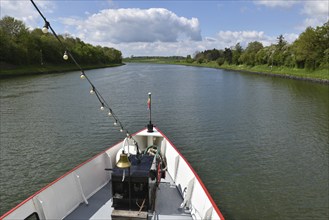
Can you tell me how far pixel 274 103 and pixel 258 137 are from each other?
877 inches

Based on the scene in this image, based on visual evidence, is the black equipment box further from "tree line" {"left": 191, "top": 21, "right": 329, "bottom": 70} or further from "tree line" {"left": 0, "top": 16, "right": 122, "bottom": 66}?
"tree line" {"left": 0, "top": 16, "right": 122, "bottom": 66}

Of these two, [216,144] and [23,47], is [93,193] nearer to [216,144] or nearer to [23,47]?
[216,144]

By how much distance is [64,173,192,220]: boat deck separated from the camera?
10742 mm

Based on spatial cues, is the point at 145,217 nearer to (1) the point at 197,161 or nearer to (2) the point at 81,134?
(1) the point at 197,161

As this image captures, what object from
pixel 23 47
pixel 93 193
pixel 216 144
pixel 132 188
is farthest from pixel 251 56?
pixel 132 188

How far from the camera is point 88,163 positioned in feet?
40.6

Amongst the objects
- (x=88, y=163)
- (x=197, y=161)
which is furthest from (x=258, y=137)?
(x=88, y=163)

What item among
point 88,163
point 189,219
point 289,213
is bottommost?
point 289,213

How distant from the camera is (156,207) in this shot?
11.4m

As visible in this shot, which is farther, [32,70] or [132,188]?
[32,70]

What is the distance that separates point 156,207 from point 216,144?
14.8 metres

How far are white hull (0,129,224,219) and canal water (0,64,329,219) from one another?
12.8ft

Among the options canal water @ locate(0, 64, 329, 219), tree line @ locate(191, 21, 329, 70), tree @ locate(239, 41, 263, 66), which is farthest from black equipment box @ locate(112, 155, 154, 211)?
tree @ locate(239, 41, 263, 66)

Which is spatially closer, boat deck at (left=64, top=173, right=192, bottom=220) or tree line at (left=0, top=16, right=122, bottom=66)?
boat deck at (left=64, top=173, right=192, bottom=220)
